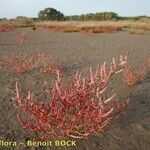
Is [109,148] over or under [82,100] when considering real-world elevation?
under

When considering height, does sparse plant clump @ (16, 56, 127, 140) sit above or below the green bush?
above

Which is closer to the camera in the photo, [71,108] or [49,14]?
[71,108]

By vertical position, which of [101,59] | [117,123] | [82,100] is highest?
[82,100]

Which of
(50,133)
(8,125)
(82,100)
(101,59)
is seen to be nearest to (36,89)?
(8,125)

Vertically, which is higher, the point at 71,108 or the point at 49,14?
the point at 71,108

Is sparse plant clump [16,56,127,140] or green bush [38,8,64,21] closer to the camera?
sparse plant clump [16,56,127,140]

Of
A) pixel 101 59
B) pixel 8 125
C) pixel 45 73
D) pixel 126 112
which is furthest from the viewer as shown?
pixel 101 59

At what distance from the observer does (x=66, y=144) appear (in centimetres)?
464

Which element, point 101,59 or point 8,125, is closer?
point 8,125

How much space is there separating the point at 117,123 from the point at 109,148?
0.75 metres

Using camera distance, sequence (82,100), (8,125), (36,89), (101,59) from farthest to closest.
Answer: (101,59) → (36,89) → (8,125) → (82,100)

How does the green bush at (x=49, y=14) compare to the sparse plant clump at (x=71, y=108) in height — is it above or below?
below

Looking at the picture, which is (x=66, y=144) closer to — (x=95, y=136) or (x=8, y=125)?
(x=95, y=136)

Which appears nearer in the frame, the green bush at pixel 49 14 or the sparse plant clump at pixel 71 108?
the sparse plant clump at pixel 71 108
